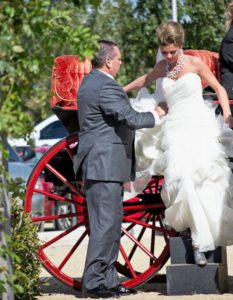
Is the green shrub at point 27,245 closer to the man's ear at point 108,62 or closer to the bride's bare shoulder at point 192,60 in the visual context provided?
the man's ear at point 108,62

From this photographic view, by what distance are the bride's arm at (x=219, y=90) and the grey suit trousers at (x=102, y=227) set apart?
93 centimetres

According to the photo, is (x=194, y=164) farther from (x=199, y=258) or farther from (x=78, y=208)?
(x=78, y=208)

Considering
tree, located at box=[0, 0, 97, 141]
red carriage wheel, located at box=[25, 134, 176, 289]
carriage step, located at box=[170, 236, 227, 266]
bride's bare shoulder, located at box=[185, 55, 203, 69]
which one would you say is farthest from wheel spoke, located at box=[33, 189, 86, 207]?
tree, located at box=[0, 0, 97, 141]

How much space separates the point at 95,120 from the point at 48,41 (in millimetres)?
2381

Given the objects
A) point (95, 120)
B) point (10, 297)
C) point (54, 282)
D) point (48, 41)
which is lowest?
point (54, 282)

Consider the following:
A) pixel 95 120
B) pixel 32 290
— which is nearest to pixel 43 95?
pixel 32 290

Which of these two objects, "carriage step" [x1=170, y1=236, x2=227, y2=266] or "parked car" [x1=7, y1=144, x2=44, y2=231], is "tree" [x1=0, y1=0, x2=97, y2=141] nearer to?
"carriage step" [x1=170, y1=236, x2=227, y2=266]

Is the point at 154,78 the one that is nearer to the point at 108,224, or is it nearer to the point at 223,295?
the point at 108,224

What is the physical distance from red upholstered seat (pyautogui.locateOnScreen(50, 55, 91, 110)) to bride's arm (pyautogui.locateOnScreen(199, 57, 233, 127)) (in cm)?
104

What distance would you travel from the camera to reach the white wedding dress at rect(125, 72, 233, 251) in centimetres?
Answer: 789

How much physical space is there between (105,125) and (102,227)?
2.44 ft

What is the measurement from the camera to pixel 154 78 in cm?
837

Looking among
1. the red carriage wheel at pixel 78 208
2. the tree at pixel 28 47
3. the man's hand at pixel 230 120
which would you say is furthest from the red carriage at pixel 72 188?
the tree at pixel 28 47

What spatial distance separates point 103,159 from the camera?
7918 millimetres
